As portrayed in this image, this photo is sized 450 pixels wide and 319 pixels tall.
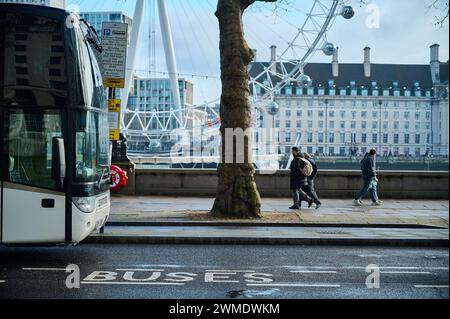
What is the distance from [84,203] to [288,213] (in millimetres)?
7376

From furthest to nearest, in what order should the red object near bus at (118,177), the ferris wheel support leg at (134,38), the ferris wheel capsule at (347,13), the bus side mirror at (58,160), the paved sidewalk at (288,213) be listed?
the ferris wheel support leg at (134,38) → the ferris wheel capsule at (347,13) → the red object near bus at (118,177) → the paved sidewalk at (288,213) → the bus side mirror at (58,160)

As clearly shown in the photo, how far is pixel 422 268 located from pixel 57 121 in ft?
18.2

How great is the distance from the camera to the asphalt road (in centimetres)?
746

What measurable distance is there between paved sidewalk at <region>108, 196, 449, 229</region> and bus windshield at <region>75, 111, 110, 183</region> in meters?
3.92

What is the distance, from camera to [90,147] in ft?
32.0

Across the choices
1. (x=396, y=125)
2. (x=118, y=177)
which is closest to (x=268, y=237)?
(x=118, y=177)

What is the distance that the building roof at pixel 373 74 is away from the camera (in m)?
109

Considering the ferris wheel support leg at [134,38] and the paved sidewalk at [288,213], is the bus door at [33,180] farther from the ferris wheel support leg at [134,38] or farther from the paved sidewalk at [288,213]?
the ferris wheel support leg at [134,38]

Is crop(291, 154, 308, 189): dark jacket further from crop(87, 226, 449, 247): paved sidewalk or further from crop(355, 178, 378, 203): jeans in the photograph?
crop(87, 226, 449, 247): paved sidewalk

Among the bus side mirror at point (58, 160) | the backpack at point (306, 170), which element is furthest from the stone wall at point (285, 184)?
the bus side mirror at point (58, 160)

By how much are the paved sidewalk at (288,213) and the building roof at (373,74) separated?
87618mm

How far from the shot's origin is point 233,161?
14.9m

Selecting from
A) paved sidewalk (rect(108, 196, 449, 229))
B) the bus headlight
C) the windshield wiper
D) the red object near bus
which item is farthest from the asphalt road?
the red object near bus

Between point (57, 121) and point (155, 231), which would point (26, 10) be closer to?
point (57, 121)
